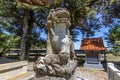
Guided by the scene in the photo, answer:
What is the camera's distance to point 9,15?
1241cm

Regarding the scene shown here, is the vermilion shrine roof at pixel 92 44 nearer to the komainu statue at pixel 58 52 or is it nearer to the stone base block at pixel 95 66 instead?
the stone base block at pixel 95 66

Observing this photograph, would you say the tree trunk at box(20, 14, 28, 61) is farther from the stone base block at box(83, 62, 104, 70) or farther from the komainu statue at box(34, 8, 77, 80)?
the komainu statue at box(34, 8, 77, 80)

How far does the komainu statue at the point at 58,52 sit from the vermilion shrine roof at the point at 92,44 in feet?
23.2

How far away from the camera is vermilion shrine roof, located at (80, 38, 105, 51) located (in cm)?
1122

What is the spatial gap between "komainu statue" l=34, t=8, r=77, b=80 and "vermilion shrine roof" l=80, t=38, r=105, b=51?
7.06m

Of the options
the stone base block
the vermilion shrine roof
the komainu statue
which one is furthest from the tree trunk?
the komainu statue

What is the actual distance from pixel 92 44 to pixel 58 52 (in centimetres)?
752

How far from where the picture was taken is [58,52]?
14.0ft

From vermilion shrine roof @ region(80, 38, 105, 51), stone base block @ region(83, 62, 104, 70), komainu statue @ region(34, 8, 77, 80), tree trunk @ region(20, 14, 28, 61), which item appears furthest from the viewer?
tree trunk @ region(20, 14, 28, 61)

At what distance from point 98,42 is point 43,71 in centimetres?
816

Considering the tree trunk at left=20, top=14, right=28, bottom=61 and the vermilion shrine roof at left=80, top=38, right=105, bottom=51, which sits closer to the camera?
the vermilion shrine roof at left=80, top=38, right=105, bottom=51

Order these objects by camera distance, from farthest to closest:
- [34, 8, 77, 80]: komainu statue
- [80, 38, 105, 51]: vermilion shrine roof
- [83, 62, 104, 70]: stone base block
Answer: [80, 38, 105, 51]: vermilion shrine roof < [83, 62, 104, 70]: stone base block < [34, 8, 77, 80]: komainu statue

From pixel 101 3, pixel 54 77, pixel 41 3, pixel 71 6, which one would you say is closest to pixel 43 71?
pixel 54 77

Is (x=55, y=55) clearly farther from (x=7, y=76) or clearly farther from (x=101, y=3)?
(x=101, y=3)
